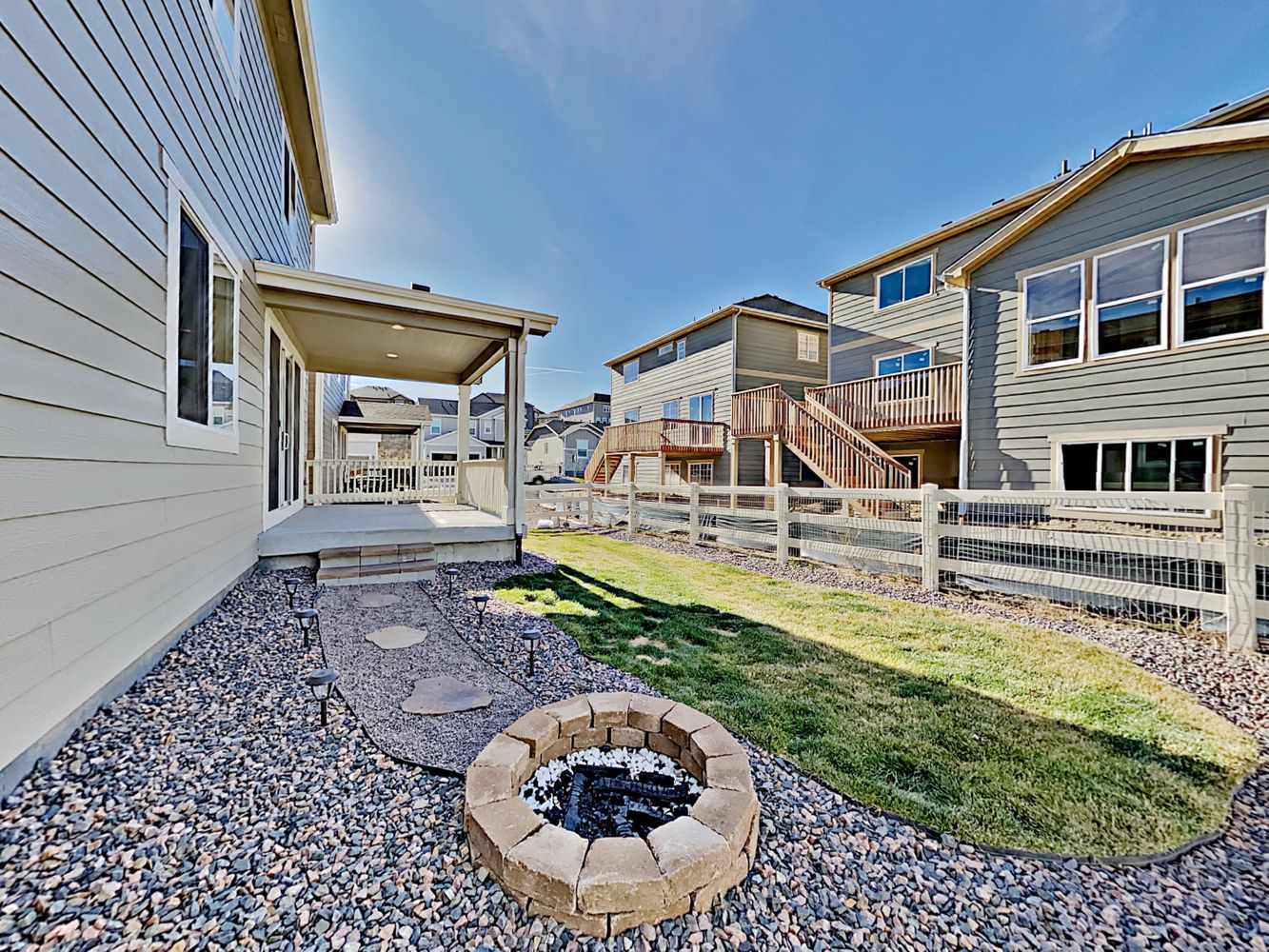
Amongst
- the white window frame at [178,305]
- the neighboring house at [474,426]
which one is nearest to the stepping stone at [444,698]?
the white window frame at [178,305]

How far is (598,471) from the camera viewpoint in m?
19.1

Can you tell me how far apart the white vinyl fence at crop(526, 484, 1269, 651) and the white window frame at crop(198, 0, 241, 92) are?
7.11m

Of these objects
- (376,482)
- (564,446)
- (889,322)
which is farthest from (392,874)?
(564,446)

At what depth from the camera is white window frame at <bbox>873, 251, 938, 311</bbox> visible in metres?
10.8

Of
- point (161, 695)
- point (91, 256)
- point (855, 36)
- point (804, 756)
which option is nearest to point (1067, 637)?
point (804, 756)

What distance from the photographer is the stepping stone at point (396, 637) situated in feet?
11.8

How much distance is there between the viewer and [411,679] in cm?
306

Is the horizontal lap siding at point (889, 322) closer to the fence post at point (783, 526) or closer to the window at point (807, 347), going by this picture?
the window at point (807, 347)

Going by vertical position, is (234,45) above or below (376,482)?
above

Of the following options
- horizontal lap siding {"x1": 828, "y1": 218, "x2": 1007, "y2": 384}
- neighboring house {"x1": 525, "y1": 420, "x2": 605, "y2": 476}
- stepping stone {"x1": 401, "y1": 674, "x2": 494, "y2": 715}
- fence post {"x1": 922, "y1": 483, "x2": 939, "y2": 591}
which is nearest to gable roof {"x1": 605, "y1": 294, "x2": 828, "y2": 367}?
horizontal lap siding {"x1": 828, "y1": 218, "x2": 1007, "y2": 384}

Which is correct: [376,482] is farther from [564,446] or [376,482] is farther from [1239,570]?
[564,446]

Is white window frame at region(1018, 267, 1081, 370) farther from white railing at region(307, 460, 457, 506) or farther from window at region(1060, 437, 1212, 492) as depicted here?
white railing at region(307, 460, 457, 506)

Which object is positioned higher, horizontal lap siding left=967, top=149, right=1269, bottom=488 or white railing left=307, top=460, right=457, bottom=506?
horizontal lap siding left=967, top=149, right=1269, bottom=488

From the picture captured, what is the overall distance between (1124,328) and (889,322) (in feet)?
16.3
